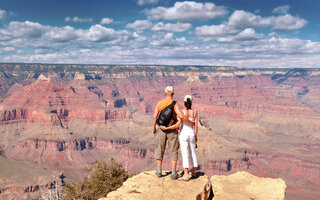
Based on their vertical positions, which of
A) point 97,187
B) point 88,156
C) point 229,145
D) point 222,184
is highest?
point 222,184

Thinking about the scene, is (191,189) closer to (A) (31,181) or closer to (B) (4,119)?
(A) (31,181)

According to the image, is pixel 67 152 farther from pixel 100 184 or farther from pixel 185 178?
pixel 185 178

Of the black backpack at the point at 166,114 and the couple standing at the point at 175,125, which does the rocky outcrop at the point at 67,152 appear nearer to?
the couple standing at the point at 175,125

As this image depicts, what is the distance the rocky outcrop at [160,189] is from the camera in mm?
11578

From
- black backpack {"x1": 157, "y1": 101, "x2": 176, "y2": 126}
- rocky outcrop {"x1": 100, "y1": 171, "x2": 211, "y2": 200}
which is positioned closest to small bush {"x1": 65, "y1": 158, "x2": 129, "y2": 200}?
rocky outcrop {"x1": 100, "y1": 171, "x2": 211, "y2": 200}

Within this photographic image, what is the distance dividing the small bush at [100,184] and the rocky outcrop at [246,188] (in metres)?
7.06

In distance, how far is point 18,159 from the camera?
139 meters

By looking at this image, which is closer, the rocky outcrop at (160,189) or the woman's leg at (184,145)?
the rocky outcrop at (160,189)

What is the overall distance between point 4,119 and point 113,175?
191789 millimetres

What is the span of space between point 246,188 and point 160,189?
4819 mm

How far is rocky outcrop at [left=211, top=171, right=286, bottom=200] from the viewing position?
41.3ft

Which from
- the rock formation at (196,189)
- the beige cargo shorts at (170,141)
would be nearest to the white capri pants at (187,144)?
the beige cargo shorts at (170,141)

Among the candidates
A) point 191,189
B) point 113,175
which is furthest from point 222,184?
point 113,175

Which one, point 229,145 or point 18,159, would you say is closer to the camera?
point 18,159
